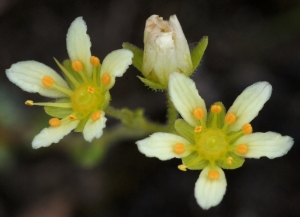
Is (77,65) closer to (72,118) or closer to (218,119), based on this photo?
(72,118)

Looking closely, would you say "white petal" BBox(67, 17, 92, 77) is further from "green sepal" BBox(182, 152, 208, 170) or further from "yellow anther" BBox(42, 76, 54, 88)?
"green sepal" BBox(182, 152, 208, 170)

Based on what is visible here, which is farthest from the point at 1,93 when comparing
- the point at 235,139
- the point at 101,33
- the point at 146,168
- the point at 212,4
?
the point at 235,139

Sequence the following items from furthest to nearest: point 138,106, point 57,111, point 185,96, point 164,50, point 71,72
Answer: point 138,106, point 71,72, point 57,111, point 185,96, point 164,50

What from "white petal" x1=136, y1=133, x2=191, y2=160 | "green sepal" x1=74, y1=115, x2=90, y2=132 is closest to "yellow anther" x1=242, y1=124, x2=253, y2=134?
"white petal" x1=136, y1=133, x2=191, y2=160

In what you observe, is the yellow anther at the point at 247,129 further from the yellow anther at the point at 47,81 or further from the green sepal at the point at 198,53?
the yellow anther at the point at 47,81

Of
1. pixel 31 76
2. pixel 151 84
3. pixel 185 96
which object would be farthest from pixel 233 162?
pixel 31 76
